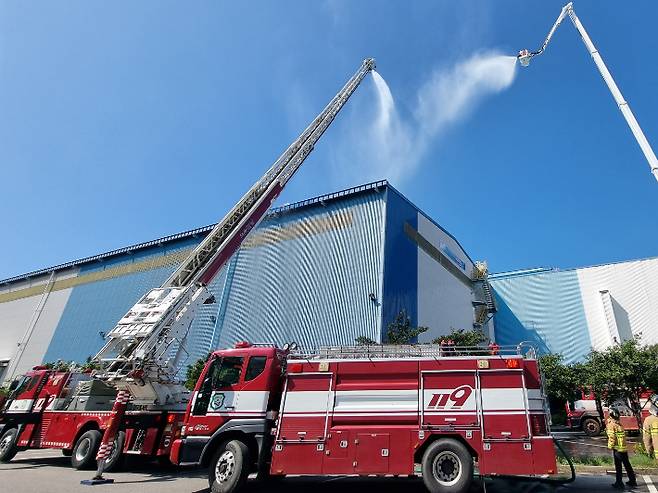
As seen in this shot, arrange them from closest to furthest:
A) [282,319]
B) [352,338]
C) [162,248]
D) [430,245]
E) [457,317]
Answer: [352,338] < [282,319] < [430,245] < [457,317] < [162,248]

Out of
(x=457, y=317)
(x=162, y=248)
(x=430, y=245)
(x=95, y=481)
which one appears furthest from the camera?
(x=162, y=248)

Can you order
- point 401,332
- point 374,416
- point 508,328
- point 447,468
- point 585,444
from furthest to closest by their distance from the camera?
point 508,328 < point 401,332 < point 585,444 < point 374,416 < point 447,468

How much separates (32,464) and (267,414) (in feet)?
36.4

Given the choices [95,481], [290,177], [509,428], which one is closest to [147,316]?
[95,481]

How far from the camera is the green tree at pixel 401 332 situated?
2795 cm

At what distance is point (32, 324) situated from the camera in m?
60.1

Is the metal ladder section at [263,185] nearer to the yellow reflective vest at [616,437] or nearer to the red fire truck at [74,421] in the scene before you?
the red fire truck at [74,421]

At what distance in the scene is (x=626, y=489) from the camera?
27.9 ft

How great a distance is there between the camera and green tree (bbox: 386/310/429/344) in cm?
2795

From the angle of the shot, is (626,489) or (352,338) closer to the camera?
(626,489)

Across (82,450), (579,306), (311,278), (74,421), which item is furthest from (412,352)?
(579,306)

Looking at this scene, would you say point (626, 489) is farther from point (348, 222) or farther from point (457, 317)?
point (457, 317)

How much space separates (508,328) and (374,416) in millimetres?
54228

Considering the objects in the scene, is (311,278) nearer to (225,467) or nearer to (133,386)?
(133,386)
